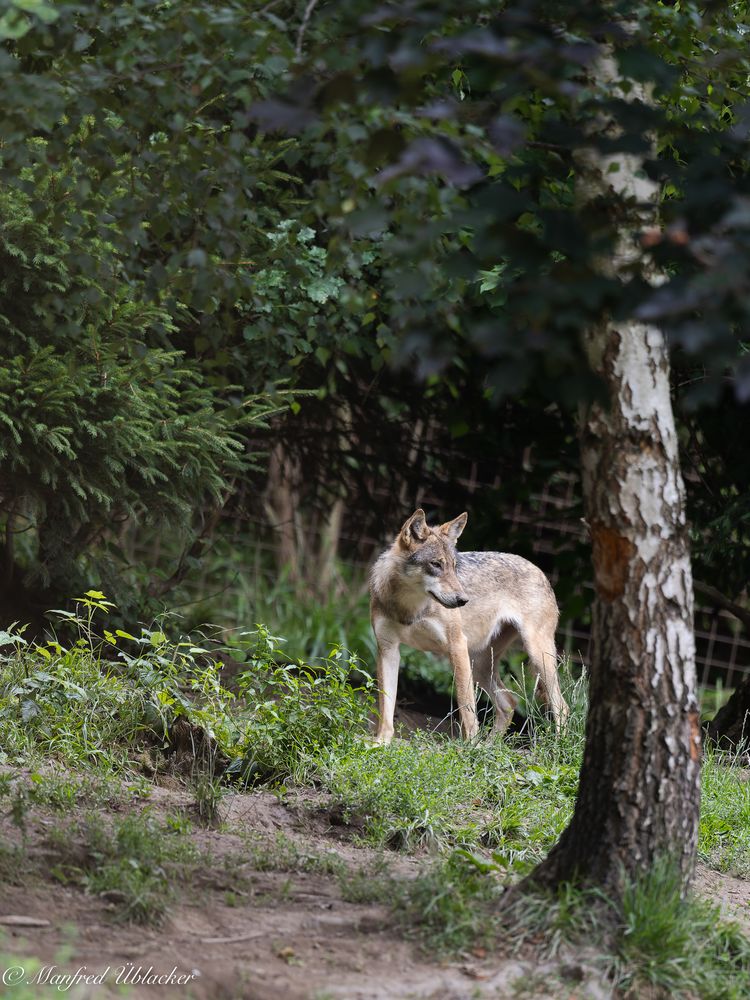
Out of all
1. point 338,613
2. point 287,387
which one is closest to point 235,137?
point 287,387

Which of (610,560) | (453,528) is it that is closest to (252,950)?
(610,560)

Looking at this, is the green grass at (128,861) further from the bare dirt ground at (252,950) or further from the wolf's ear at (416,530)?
the wolf's ear at (416,530)

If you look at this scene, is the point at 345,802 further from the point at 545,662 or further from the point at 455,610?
the point at 545,662

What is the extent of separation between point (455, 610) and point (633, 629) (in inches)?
137

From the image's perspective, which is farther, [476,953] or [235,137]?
[235,137]

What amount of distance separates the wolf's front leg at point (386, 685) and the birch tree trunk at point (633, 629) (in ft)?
9.17

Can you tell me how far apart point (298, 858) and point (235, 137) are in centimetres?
274

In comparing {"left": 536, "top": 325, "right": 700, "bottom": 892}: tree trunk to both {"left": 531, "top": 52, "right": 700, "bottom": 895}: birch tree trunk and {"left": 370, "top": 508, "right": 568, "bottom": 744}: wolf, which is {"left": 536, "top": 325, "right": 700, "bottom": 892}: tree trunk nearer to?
{"left": 531, "top": 52, "right": 700, "bottom": 895}: birch tree trunk

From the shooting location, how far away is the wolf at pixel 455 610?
696 centimetres

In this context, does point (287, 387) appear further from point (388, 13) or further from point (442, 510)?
point (388, 13)

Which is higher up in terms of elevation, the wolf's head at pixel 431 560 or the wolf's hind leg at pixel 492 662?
the wolf's head at pixel 431 560

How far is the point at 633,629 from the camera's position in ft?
12.2

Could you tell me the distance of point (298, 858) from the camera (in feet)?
14.7

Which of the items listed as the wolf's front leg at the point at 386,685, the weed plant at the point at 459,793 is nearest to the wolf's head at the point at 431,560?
the wolf's front leg at the point at 386,685
